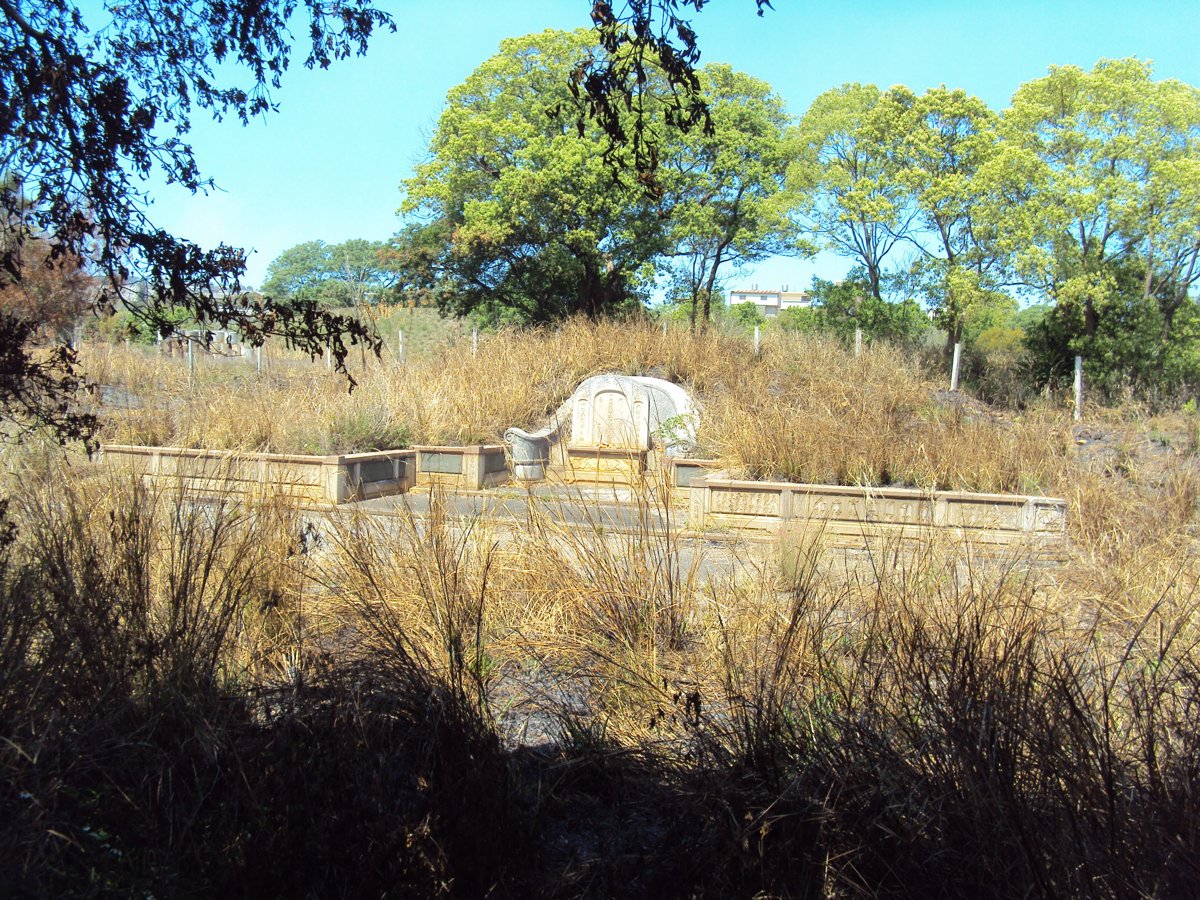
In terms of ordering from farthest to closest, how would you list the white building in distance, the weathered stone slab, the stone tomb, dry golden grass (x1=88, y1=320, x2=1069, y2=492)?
the white building in distance, the stone tomb, the weathered stone slab, dry golden grass (x1=88, y1=320, x2=1069, y2=492)

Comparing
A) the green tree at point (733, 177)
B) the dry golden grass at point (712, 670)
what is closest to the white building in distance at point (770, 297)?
the green tree at point (733, 177)

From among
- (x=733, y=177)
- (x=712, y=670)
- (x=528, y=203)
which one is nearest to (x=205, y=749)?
(x=712, y=670)

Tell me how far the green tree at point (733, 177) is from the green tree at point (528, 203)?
1515mm

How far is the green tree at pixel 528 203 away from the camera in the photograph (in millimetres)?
24578

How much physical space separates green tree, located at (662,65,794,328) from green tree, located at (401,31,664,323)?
1515mm

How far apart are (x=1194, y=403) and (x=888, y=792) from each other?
1662cm

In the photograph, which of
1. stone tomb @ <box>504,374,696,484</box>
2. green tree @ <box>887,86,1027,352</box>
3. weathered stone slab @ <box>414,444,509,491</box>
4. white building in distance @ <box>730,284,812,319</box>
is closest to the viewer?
weathered stone slab @ <box>414,444,509,491</box>

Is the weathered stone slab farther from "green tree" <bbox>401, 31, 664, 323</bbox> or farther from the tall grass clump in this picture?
"green tree" <bbox>401, 31, 664, 323</bbox>

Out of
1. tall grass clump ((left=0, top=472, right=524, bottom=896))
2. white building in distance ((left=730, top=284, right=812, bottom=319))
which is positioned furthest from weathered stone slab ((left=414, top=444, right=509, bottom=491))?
white building in distance ((left=730, top=284, right=812, bottom=319))

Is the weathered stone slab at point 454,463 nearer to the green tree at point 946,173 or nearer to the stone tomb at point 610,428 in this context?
the stone tomb at point 610,428

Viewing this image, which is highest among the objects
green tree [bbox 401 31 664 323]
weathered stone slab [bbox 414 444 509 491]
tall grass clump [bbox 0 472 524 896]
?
green tree [bbox 401 31 664 323]

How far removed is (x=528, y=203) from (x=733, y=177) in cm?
684

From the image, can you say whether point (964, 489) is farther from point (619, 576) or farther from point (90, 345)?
point (90, 345)

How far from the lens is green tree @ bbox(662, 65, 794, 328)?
26.8 meters
